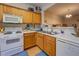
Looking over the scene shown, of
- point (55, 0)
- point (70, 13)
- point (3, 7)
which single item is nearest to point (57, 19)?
point (70, 13)

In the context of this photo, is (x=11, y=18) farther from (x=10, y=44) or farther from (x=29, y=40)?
(x=29, y=40)

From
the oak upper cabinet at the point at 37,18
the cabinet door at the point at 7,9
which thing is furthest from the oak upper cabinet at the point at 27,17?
the cabinet door at the point at 7,9

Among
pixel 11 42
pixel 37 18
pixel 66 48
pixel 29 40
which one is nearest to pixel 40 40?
pixel 29 40

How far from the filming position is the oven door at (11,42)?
5.68 feet

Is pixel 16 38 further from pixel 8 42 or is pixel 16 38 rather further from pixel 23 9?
Answer: pixel 23 9

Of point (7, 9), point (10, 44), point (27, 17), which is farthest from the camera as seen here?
point (27, 17)

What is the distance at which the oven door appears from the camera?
1.73 m

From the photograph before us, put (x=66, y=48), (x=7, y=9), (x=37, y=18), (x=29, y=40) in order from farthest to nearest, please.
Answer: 1. (x=37, y=18)
2. (x=29, y=40)
3. (x=7, y=9)
4. (x=66, y=48)

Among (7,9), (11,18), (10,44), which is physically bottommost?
(10,44)

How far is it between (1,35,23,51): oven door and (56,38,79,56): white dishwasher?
106 centimetres

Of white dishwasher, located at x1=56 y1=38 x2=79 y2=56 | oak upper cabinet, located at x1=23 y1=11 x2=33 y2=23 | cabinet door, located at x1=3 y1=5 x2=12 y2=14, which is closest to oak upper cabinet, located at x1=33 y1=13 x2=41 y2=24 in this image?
oak upper cabinet, located at x1=23 y1=11 x2=33 y2=23

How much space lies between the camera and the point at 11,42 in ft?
6.11

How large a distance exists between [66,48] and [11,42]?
1.27 metres

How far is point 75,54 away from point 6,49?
4.69 feet
